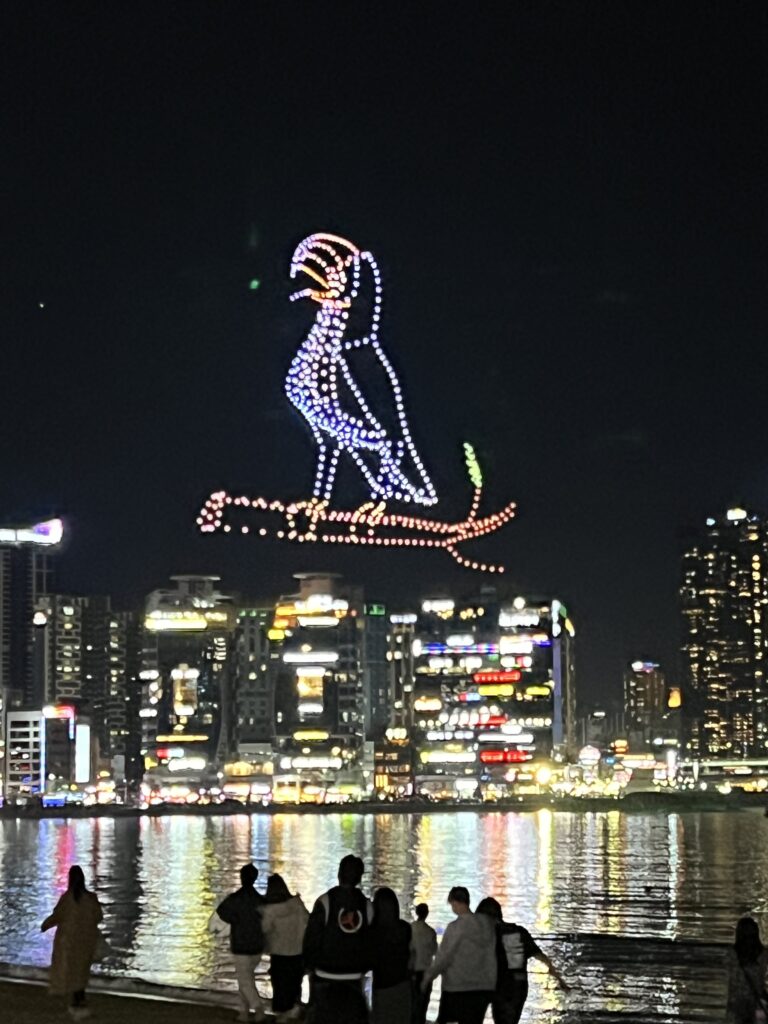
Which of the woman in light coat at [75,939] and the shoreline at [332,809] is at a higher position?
the woman in light coat at [75,939]

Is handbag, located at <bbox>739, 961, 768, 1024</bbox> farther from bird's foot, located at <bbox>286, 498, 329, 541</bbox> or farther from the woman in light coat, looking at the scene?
bird's foot, located at <bbox>286, 498, 329, 541</bbox>

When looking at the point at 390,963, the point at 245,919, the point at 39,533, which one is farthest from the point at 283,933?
the point at 39,533

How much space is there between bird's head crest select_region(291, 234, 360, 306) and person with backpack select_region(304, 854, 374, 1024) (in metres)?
74.3

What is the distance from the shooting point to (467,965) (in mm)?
13312

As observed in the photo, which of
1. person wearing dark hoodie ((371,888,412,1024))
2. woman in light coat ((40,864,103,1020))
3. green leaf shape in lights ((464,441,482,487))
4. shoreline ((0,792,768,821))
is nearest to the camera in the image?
person wearing dark hoodie ((371,888,412,1024))

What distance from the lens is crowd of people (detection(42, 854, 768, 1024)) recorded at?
11469mm

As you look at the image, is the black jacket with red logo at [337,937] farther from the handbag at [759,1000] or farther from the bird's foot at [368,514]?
the bird's foot at [368,514]

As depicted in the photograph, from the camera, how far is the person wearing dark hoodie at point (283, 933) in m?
15.7

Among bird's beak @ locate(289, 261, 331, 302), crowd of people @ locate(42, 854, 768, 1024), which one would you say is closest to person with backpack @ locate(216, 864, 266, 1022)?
crowd of people @ locate(42, 854, 768, 1024)

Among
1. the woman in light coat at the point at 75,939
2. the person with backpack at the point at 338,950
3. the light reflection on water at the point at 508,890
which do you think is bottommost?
the light reflection on water at the point at 508,890

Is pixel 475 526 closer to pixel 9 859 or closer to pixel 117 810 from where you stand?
pixel 9 859

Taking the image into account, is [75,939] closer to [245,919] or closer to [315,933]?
[245,919]

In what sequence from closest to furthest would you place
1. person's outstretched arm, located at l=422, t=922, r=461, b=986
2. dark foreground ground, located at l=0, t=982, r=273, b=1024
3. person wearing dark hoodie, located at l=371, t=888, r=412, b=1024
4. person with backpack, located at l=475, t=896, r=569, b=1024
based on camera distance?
person wearing dark hoodie, located at l=371, t=888, r=412, b=1024
person's outstretched arm, located at l=422, t=922, r=461, b=986
person with backpack, located at l=475, t=896, r=569, b=1024
dark foreground ground, located at l=0, t=982, r=273, b=1024

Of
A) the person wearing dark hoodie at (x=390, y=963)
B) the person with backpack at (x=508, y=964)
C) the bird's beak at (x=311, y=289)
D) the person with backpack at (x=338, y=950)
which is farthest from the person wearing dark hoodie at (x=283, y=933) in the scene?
the bird's beak at (x=311, y=289)
